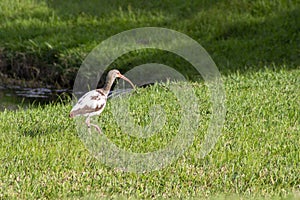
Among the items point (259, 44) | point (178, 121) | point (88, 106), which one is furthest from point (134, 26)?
point (88, 106)

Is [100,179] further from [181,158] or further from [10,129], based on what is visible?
[10,129]

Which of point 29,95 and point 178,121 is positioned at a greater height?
point 178,121

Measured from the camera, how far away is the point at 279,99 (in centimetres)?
896

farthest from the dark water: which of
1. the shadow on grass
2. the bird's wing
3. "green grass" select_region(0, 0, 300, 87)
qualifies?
the bird's wing

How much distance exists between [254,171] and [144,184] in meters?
0.97

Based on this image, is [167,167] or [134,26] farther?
[134,26]

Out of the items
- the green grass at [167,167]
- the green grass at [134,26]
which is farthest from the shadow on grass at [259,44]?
the green grass at [167,167]

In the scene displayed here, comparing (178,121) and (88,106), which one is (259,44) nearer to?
(178,121)

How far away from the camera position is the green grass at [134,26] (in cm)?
1349

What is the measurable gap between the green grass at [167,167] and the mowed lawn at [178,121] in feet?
0.03

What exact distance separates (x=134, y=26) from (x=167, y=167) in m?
9.35

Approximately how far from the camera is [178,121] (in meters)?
7.90

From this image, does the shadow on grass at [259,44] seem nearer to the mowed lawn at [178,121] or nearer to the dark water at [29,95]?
the mowed lawn at [178,121]

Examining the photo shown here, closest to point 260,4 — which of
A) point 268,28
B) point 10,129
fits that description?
point 268,28
